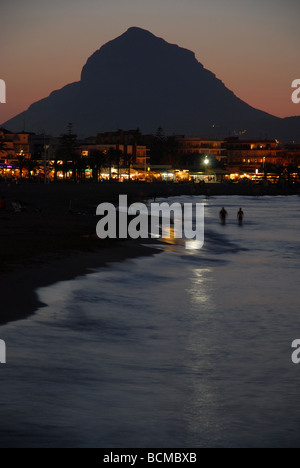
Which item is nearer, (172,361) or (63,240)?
(172,361)

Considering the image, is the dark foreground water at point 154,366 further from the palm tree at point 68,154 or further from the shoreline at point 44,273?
the palm tree at point 68,154

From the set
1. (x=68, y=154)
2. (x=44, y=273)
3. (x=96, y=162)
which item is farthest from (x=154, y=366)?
(x=68, y=154)

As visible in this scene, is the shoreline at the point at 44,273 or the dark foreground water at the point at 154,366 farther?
the shoreline at the point at 44,273

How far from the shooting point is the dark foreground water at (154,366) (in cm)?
1002

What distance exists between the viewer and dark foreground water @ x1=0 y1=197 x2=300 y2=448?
1002 centimetres

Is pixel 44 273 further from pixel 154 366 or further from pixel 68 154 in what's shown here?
pixel 68 154

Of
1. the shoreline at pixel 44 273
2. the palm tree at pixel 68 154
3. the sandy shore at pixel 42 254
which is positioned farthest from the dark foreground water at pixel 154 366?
the palm tree at pixel 68 154

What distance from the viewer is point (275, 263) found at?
105ft

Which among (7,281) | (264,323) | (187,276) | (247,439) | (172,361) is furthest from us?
(187,276)

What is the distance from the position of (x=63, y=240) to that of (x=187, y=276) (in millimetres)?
7542

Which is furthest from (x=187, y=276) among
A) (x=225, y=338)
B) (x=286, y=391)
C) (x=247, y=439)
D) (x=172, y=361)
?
(x=247, y=439)

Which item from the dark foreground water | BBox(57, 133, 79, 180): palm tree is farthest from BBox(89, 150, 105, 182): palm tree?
the dark foreground water

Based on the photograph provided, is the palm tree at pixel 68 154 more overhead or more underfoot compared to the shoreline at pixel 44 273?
more overhead
